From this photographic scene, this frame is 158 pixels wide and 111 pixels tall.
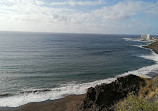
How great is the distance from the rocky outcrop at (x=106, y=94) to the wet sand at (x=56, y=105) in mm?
2652

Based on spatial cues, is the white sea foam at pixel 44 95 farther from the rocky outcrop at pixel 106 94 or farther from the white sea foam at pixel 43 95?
the rocky outcrop at pixel 106 94

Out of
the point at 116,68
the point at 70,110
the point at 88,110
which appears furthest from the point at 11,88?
the point at 116,68

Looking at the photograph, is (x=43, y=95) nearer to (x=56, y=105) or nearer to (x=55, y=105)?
(x=55, y=105)

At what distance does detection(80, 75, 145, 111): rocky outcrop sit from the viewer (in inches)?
801

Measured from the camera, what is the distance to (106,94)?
22.6 metres

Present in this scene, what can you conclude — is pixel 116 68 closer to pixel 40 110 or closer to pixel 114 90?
pixel 114 90

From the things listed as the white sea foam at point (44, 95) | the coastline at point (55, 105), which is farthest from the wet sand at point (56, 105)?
the white sea foam at point (44, 95)

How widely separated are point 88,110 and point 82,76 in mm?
18683

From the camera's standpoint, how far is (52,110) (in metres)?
22.8

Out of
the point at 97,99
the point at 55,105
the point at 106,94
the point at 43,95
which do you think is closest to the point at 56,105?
the point at 55,105

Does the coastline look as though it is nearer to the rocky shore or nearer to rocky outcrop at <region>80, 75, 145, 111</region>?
the rocky shore

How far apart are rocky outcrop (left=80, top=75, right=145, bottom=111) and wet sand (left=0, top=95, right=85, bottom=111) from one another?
265 cm

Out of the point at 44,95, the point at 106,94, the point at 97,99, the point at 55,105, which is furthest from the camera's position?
the point at 44,95

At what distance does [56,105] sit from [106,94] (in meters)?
9.83
